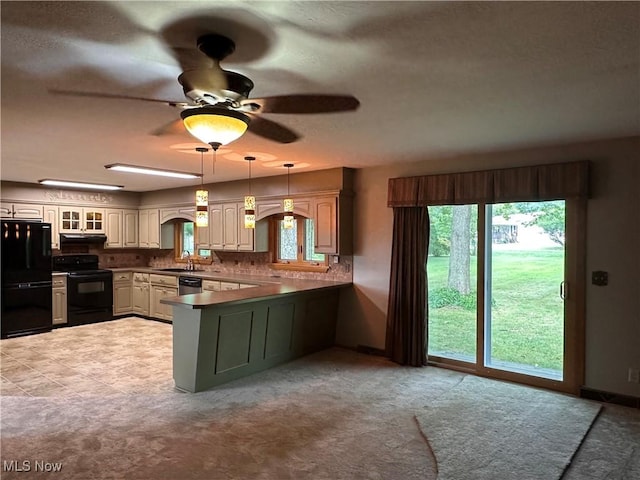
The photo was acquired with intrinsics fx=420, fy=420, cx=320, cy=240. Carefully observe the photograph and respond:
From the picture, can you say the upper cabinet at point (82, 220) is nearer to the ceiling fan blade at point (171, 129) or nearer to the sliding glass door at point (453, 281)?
the ceiling fan blade at point (171, 129)

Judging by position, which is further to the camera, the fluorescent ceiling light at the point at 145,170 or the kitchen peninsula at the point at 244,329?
the fluorescent ceiling light at the point at 145,170

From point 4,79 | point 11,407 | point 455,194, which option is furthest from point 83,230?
point 455,194

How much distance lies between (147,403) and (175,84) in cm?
283

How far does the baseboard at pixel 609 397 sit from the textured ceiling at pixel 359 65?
2.36m

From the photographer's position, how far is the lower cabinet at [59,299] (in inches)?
271

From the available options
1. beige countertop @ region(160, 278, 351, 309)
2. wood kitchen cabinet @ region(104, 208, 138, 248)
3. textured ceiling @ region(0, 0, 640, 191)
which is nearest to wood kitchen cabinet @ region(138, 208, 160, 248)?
wood kitchen cabinet @ region(104, 208, 138, 248)

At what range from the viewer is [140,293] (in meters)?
7.78

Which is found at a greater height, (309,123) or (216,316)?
(309,123)

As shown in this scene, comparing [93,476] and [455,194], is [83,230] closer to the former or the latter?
[93,476]

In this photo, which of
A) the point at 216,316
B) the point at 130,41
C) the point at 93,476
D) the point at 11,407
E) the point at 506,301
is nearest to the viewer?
the point at 130,41

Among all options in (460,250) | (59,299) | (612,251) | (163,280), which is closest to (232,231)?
(163,280)

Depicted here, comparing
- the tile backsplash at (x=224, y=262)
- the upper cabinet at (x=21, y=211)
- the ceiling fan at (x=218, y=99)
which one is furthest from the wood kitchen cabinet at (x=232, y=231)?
the ceiling fan at (x=218, y=99)

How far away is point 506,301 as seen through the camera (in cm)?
459

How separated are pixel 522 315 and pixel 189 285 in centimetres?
485
